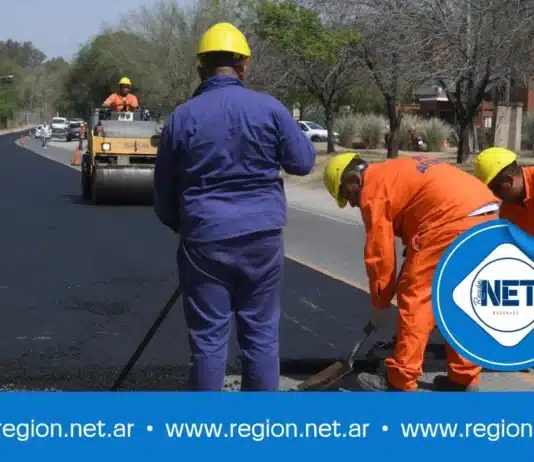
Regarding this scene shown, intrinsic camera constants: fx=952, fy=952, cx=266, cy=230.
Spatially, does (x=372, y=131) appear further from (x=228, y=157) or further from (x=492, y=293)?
(x=492, y=293)

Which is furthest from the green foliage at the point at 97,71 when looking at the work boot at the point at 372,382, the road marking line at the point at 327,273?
the work boot at the point at 372,382

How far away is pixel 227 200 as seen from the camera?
3746 mm

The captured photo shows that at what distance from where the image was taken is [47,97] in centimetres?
15188

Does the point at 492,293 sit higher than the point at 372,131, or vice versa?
the point at 492,293

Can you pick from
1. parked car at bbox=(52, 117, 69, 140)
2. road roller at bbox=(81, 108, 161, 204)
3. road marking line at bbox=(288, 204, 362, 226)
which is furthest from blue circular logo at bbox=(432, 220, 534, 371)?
parked car at bbox=(52, 117, 69, 140)

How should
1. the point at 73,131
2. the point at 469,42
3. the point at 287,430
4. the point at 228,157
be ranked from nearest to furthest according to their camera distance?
the point at 287,430
the point at 228,157
the point at 469,42
the point at 73,131

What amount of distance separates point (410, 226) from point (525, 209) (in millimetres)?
767

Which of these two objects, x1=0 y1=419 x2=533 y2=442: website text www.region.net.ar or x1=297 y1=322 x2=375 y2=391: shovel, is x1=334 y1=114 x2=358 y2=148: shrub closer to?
x1=297 y1=322 x2=375 y2=391: shovel

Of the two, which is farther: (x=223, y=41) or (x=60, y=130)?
(x=60, y=130)

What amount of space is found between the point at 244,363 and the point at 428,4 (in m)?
20.0

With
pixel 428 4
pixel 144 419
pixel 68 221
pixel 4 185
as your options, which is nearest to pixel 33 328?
pixel 144 419

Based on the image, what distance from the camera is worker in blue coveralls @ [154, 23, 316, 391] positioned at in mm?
3730

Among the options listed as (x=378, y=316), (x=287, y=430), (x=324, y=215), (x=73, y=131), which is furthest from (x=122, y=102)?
(x=73, y=131)

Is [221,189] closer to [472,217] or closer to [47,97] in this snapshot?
[472,217]
